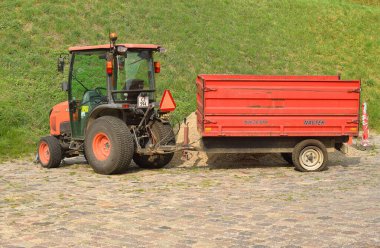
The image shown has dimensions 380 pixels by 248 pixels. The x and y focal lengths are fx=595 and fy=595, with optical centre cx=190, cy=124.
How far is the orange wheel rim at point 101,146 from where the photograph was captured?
11578mm

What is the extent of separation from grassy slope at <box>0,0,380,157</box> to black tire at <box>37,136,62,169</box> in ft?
11.7

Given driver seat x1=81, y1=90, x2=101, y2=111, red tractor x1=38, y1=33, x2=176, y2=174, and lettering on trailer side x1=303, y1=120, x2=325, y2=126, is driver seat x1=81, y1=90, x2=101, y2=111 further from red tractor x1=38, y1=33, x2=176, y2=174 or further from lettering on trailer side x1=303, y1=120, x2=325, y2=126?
lettering on trailer side x1=303, y1=120, x2=325, y2=126

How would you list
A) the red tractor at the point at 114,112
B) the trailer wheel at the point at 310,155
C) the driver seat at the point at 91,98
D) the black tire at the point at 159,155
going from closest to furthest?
the red tractor at the point at 114,112, the trailer wheel at the point at 310,155, the black tire at the point at 159,155, the driver seat at the point at 91,98

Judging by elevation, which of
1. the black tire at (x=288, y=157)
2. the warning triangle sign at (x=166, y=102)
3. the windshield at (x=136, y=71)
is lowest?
the black tire at (x=288, y=157)

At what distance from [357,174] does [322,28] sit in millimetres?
21806

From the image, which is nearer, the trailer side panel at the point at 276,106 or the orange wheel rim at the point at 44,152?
the trailer side panel at the point at 276,106

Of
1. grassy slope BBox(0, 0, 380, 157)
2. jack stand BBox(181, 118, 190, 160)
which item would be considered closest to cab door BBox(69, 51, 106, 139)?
jack stand BBox(181, 118, 190, 160)

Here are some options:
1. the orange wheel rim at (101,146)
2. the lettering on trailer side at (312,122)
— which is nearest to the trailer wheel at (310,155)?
the lettering on trailer side at (312,122)

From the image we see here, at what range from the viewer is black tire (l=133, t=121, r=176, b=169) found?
11992 millimetres

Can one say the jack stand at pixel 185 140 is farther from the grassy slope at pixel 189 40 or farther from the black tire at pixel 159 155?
the grassy slope at pixel 189 40

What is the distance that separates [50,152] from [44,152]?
42cm

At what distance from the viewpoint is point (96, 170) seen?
11609 millimetres

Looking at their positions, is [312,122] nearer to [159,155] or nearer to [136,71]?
[159,155]

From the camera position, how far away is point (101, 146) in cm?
1167
